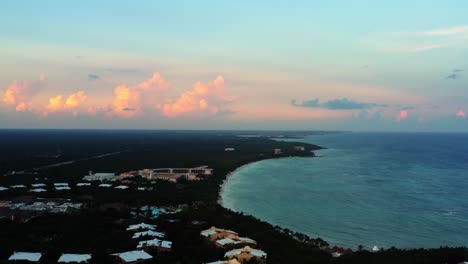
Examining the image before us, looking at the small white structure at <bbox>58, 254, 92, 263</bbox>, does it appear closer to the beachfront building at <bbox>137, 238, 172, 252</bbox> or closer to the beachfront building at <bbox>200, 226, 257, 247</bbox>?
the beachfront building at <bbox>137, 238, 172, 252</bbox>

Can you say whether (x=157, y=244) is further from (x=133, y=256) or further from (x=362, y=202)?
(x=362, y=202)

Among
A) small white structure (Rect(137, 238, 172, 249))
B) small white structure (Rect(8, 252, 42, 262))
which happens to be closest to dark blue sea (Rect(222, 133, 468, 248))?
small white structure (Rect(137, 238, 172, 249))

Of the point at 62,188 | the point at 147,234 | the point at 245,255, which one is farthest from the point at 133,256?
the point at 62,188

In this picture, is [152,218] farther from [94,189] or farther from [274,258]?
[94,189]

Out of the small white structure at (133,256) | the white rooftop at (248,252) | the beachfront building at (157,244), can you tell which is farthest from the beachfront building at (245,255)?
the small white structure at (133,256)

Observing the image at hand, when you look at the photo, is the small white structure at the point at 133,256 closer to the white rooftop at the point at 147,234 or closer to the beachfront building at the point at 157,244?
the beachfront building at the point at 157,244

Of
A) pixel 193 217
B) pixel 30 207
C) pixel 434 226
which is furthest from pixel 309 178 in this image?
pixel 30 207
